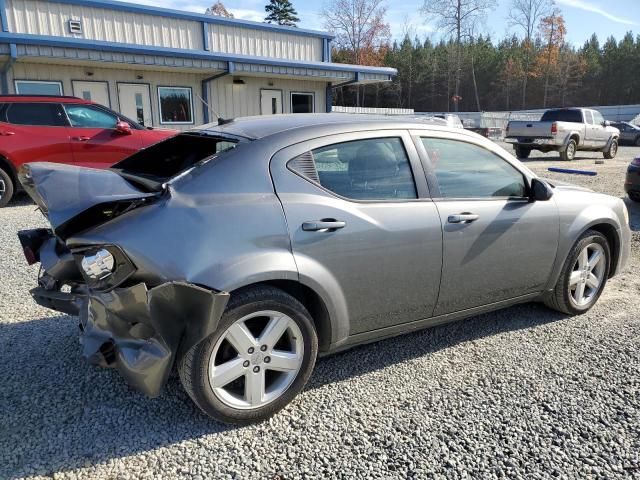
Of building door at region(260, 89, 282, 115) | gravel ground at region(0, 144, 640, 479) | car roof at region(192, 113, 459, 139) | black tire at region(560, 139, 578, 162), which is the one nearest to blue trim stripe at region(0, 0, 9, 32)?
building door at region(260, 89, 282, 115)

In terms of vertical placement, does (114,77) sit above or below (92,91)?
above

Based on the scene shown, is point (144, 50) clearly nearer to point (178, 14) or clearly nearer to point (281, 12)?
point (178, 14)

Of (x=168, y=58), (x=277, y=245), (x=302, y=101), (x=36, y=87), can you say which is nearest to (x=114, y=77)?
(x=168, y=58)

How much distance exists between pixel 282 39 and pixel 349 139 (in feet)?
56.1

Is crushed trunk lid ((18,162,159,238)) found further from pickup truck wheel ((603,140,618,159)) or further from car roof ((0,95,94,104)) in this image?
pickup truck wheel ((603,140,618,159))

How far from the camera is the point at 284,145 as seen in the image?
2932 millimetres

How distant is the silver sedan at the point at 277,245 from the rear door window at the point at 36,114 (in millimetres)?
6761

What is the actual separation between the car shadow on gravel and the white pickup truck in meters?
15.4

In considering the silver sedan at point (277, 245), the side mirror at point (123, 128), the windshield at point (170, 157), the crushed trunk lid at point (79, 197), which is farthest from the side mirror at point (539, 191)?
the side mirror at point (123, 128)

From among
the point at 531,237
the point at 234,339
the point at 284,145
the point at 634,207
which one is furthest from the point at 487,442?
the point at 634,207

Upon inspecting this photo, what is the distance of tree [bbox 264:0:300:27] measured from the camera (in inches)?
2795

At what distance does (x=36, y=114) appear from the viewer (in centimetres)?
917

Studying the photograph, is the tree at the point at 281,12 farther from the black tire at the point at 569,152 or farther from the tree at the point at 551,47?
the black tire at the point at 569,152

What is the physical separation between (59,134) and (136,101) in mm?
6649
